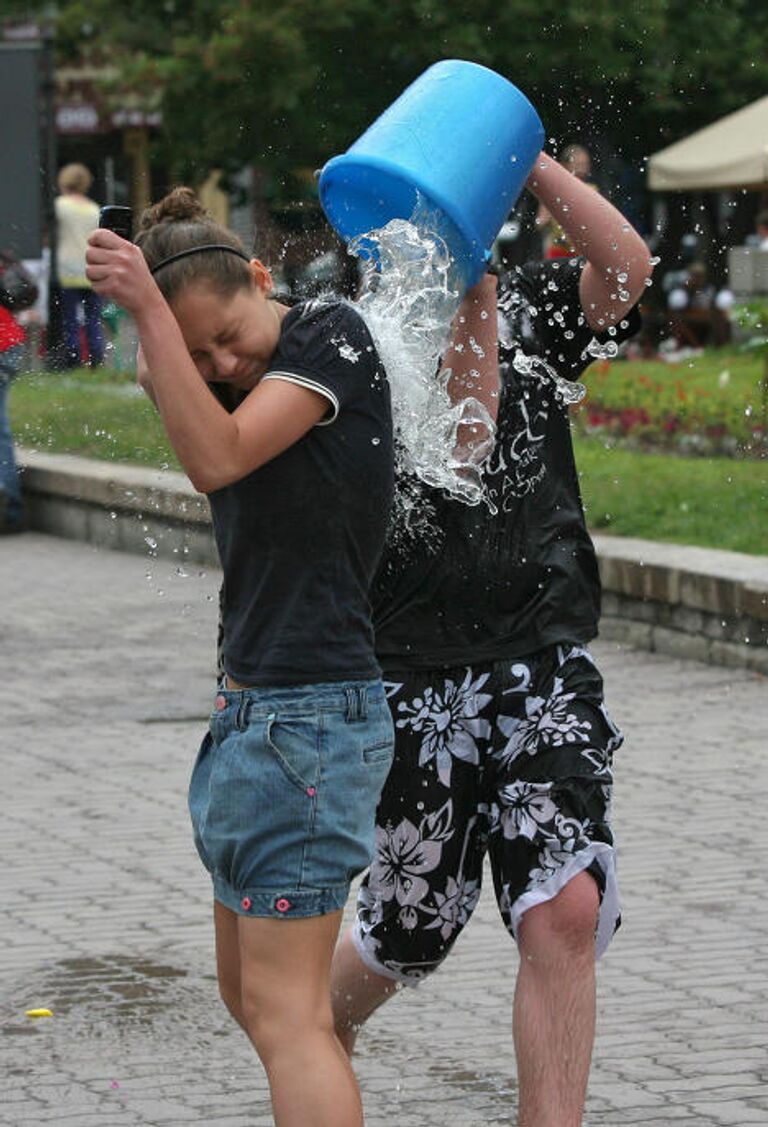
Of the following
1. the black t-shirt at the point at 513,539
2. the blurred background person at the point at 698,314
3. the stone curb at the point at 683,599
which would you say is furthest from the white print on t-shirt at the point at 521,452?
the blurred background person at the point at 698,314

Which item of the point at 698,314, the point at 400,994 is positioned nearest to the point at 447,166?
the point at 400,994

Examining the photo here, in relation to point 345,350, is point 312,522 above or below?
below

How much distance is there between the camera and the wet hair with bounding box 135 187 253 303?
10.6ft

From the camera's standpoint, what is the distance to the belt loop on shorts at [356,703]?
10.9 feet

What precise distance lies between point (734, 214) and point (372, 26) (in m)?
10.5

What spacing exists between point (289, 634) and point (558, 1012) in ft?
2.75

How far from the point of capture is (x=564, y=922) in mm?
3709

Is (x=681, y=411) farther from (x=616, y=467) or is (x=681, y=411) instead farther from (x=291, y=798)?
(x=291, y=798)

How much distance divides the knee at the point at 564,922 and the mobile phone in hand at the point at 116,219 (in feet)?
4.15

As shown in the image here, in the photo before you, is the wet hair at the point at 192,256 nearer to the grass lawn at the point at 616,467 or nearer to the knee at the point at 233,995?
the knee at the point at 233,995

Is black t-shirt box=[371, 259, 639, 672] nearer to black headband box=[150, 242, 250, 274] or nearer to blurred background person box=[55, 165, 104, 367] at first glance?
black headband box=[150, 242, 250, 274]

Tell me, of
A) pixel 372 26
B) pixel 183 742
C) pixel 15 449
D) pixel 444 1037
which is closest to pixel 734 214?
pixel 372 26

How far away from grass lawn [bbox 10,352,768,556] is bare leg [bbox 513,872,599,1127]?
316 cm

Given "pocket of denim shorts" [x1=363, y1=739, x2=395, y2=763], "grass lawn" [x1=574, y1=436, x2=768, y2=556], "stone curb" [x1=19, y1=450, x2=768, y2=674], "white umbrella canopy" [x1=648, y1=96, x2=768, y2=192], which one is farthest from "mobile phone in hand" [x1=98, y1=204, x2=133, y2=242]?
"white umbrella canopy" [x1=648, y1=96, x2=768, y2=192]
